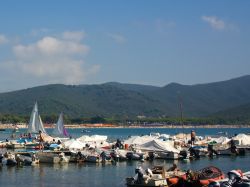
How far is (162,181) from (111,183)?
6.01 metres

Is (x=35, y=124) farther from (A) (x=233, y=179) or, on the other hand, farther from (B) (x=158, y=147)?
(A) (x=233, y=179)

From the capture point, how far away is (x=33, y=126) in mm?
97562

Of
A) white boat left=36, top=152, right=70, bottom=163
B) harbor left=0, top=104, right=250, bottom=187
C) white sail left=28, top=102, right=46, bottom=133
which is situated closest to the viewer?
harbor left=0, top=104, right=250, bottom=187

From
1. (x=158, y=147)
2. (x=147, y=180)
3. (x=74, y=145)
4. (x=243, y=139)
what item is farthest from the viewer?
(x=243, y=139)

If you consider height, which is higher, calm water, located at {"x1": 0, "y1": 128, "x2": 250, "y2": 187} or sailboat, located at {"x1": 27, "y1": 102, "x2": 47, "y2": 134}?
sailboat, located at {"x1": 27, "y1": 102, "x2": 47, "y2": 134}

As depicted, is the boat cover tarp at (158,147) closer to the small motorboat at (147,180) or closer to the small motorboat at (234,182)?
the small motorboat at (147,180)

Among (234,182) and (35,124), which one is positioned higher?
(35,124)

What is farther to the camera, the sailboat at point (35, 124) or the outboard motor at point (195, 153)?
the sailboat at point (35, 124)

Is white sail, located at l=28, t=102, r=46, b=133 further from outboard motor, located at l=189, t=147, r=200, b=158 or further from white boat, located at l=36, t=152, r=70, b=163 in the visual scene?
white boat, located at l=36, t=152, r=70, b=163

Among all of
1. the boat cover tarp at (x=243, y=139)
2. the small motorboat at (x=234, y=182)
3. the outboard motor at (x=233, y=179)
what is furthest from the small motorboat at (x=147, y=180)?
the boat cover tarp at (x=243, y=139)

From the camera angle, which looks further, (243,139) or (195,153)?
(243,139)

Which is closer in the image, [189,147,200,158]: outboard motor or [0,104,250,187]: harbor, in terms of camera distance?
[0,104,250,187]: harbor

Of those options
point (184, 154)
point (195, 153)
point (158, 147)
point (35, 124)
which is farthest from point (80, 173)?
point (35, 124)

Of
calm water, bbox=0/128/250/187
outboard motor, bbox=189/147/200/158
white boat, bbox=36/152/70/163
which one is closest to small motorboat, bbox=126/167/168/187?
calm water, bbox=0/128/250/187
